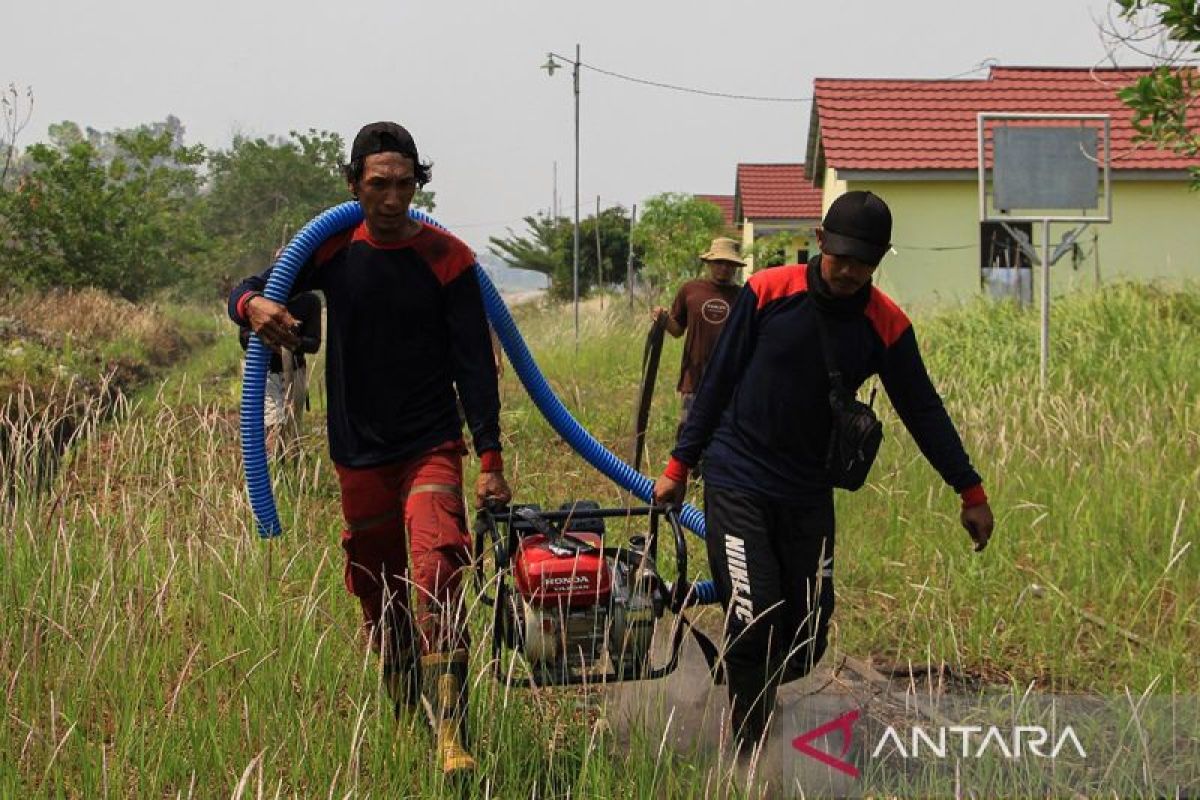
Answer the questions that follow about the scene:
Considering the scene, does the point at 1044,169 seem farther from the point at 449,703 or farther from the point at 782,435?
the point at 449,703

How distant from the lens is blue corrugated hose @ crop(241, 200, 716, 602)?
4.31m

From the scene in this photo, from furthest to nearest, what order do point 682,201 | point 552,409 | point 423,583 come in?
point 682,201, point 552,409, point 423,583

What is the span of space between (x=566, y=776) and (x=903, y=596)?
3030mm

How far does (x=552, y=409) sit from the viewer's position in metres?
5.06

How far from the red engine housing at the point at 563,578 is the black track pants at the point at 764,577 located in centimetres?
66

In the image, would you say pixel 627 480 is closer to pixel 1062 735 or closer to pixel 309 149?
pixel 1062 735

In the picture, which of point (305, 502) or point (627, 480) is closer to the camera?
point (627, 480)

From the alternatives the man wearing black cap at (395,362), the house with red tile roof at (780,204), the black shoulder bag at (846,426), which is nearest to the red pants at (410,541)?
the man wearing black cap at (395,362)

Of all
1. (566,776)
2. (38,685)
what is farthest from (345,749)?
(38,685)

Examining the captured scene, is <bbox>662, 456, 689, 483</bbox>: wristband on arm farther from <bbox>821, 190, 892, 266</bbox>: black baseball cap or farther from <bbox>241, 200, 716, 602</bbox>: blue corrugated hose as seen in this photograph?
<bbox>821, 190, 892, 266</bbox>: black baseball cap

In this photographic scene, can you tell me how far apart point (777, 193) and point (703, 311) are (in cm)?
3266

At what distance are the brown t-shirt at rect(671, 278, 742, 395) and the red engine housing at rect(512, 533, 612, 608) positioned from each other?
5.60 m

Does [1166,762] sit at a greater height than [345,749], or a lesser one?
lesser

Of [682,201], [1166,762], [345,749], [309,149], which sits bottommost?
[1166,762]
